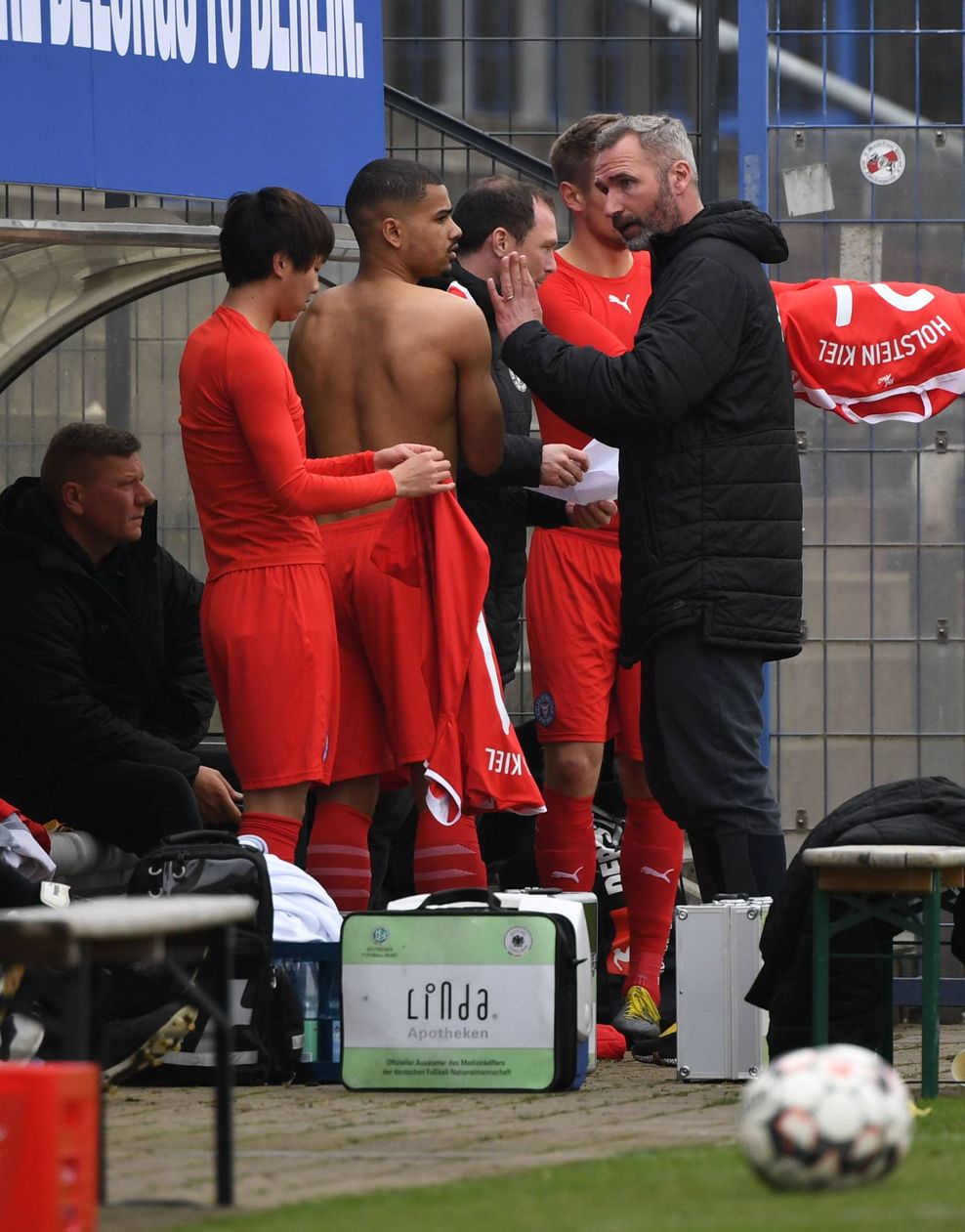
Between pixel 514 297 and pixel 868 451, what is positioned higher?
pixel 514 297

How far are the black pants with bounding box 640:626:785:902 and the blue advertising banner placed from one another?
6.45 feet

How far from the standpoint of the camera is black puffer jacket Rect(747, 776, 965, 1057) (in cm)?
518

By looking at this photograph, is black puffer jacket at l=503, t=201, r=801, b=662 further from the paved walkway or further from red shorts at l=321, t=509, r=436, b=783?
the paved walkway

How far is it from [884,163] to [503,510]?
193 cm

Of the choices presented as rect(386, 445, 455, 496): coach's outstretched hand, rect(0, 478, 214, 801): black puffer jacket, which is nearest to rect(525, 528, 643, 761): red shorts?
rect(386, 445, 455, 496): coach's outstretched hand

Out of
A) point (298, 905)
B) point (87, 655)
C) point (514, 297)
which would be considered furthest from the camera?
point (87, 655)

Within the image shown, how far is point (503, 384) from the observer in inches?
268

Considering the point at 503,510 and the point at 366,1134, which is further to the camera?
the point at 503,510

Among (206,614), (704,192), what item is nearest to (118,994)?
(206,614)

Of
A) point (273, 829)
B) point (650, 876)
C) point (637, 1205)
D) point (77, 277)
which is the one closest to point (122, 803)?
point (273, 829)

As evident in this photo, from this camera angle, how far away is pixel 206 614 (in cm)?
613

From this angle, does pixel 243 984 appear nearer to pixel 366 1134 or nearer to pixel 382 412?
pixel 366 1134

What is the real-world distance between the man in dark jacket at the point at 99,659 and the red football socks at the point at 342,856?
0.54 meters

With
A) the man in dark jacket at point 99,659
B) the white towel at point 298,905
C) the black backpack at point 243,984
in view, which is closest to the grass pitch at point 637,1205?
the black backpack at point 243,984
